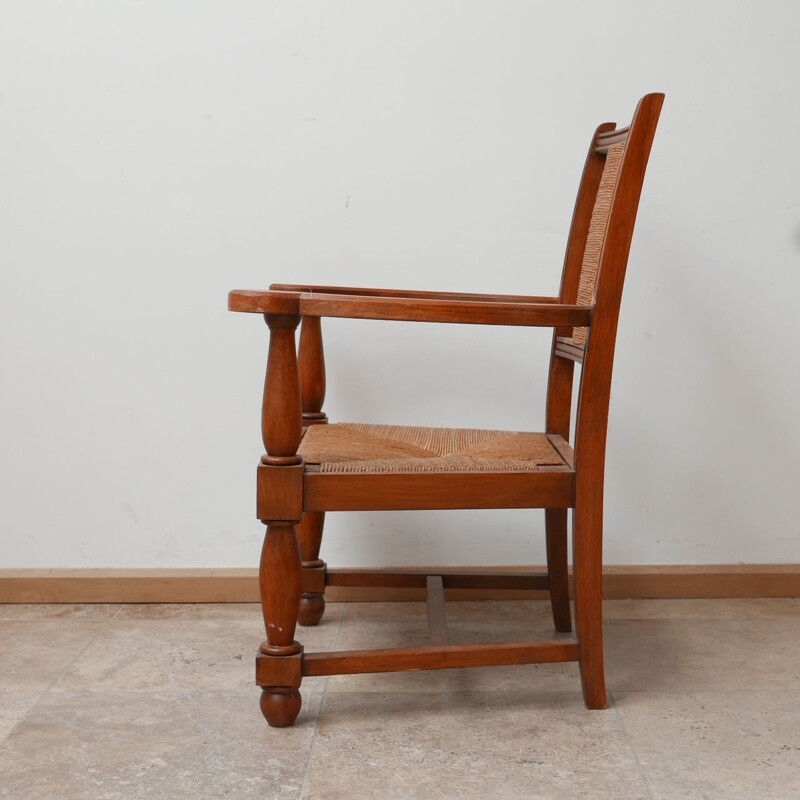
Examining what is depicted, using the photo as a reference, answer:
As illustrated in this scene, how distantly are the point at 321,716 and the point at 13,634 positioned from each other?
30.4 inches

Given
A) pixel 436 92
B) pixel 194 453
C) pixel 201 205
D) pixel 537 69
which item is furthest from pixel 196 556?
pixel 537 69

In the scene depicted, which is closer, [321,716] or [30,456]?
[321,716]

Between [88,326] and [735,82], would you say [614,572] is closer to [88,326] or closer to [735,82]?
[735,82]

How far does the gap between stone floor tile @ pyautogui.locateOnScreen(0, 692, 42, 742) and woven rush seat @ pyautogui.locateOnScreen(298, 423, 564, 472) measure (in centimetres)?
64

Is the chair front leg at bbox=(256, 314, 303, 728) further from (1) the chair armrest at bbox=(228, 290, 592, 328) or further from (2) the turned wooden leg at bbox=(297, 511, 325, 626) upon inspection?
(2) the turned wooden leg at bbox=(297, 511, 325, 626)

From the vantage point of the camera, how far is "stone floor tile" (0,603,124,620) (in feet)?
7.00

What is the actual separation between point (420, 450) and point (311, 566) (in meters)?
0.45

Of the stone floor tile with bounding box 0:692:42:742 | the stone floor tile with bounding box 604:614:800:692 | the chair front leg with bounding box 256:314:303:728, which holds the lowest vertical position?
the stone floor tile with bounding box 604:614:800:692

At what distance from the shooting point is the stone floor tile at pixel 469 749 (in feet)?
4.62

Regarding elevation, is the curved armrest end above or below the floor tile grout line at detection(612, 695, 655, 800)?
above

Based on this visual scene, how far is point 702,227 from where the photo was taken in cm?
215

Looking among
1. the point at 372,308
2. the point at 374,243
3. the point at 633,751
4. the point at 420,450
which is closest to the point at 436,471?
the point at 420,450

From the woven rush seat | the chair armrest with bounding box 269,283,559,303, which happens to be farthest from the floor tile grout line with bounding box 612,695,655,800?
the chair armrest with bounding box 269,283,559,303

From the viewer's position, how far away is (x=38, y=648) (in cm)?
195
